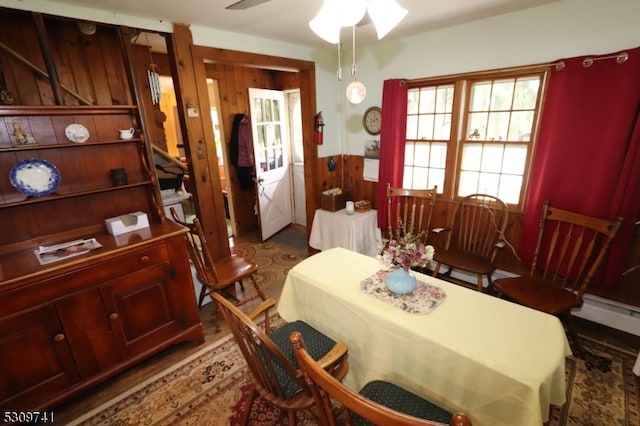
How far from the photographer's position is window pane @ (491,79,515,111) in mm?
2453

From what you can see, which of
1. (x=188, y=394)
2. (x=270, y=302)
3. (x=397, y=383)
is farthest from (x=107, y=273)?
(x=397, y=383)

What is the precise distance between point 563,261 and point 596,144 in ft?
2.87

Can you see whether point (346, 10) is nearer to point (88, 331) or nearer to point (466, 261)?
point (466, 261)

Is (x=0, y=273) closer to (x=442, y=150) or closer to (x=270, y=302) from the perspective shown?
(x=270, y=302)

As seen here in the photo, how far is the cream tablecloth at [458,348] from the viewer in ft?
3.52

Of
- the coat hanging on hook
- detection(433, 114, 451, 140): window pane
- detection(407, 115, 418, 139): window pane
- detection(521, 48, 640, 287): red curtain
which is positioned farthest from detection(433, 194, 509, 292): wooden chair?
the coat hanging on hook

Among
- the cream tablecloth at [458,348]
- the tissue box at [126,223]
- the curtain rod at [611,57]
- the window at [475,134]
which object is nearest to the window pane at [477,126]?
the window at [475,134]

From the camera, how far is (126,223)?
210 centimetres

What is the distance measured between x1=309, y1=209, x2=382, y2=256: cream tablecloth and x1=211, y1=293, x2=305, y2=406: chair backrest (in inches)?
75.4

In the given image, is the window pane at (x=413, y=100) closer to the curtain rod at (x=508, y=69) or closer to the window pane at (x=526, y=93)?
the curtain rod at (x=508, y=69)

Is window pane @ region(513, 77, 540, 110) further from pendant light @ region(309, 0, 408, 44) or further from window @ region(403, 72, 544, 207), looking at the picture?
pendant light @ region(309, 0, 408, 44)

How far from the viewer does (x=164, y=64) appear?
10.5 ft

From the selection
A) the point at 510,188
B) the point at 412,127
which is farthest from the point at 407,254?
the point at 412,127

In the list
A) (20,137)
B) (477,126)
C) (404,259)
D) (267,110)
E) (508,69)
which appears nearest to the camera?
(404,259)
